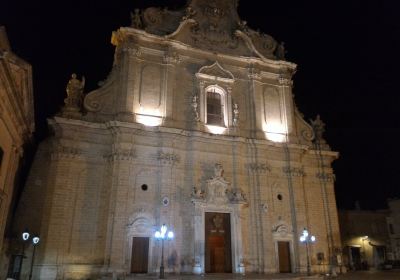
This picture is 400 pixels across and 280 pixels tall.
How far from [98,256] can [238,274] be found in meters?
6.89

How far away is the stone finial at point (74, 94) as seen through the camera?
779 inches

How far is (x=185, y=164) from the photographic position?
20469 millimetres

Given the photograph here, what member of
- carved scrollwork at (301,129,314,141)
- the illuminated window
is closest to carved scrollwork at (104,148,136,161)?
the illuminated window

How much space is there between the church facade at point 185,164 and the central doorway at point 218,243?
56 mm

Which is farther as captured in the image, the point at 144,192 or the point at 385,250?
the point at 385,250

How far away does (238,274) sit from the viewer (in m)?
18.4

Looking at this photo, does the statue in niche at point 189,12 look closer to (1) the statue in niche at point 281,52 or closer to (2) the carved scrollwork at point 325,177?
(1) the statue in niche at point 281,52

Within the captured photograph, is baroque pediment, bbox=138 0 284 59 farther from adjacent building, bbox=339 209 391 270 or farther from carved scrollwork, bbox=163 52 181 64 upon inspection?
adjacent building, bbox=339 209 391 270

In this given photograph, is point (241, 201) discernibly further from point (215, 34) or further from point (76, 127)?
point (215, 34)

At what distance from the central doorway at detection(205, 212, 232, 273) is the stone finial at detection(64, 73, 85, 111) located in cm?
918

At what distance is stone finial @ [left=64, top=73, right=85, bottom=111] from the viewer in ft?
64.9

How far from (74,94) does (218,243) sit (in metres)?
11.2

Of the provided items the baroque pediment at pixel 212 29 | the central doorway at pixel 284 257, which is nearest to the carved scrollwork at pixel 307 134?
the baroque pediment at pixel 212 29

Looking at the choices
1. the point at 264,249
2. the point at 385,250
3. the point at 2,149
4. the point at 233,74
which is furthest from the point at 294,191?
the point at 385,250
